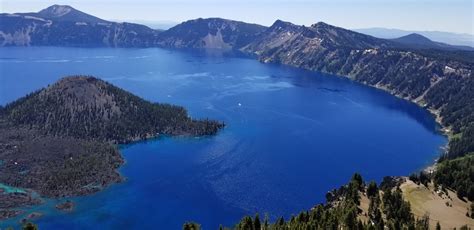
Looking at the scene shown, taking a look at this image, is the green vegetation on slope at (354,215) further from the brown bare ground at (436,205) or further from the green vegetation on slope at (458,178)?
the green vegetation on slope at (458,178)

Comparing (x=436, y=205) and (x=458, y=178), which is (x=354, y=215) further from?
(x=458, y=178)

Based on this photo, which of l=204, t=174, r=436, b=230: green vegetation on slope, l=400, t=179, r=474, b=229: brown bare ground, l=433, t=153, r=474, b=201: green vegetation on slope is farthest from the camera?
l=433, t=153, r=474, b=201: green vegetation on slope

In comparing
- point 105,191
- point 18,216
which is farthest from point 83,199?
point 18,216

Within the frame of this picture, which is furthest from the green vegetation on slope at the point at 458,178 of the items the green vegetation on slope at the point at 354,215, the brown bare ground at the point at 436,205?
the green vegetation on slope at the point at 354,215

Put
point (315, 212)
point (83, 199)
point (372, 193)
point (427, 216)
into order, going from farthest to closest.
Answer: point (83, 199), point (372, 193), point (427, 216), point (315, 212)

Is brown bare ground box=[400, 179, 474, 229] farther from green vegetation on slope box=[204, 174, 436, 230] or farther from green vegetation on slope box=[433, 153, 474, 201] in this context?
green vegetation on slope box=[204, 174, 436, 230]

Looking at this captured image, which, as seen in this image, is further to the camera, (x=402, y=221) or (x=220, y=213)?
Result: (x=220, y=213)

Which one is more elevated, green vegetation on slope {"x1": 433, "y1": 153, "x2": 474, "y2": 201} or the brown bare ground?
green vegetation on slope {"x1": 433, "y1": 153, "x2": 474, "y2": 201}

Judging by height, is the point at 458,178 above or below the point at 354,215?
above

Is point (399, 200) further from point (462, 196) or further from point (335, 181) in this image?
point (335, 181)

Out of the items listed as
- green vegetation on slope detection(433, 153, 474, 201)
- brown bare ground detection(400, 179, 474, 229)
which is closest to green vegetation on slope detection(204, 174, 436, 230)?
brown bare ground detection(400, 179, 474, 229)

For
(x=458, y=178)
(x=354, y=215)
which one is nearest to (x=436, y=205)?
(x=458, y=178)
